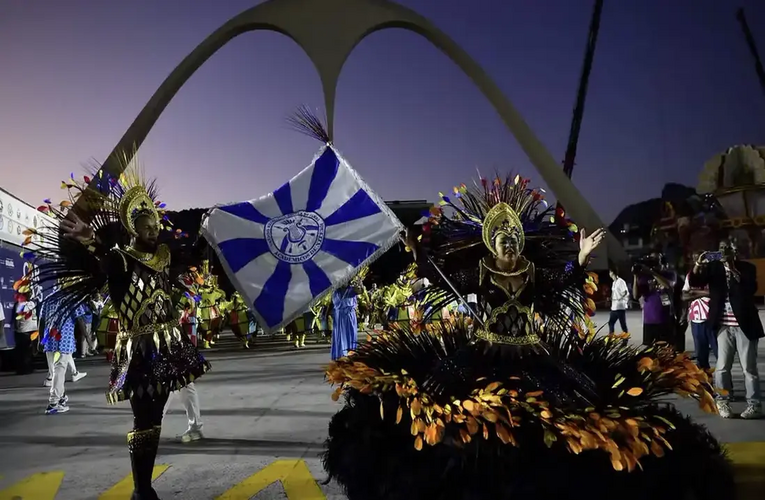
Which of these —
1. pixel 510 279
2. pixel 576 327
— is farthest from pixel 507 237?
pixel 576 327

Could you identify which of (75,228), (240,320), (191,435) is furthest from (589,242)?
(240,320)

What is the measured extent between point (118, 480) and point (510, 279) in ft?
11.1

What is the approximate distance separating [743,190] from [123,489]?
70.6ft

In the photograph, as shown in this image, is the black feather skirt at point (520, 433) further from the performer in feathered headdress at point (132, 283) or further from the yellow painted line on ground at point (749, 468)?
the performer in feathered headdress at point (132, 283)

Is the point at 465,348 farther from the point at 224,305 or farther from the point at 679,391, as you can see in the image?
the point at 224,305

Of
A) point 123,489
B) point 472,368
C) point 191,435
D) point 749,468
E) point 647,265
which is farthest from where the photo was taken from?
point 647,265

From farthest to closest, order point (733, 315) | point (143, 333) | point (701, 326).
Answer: point (701, 326) < point (733, 315) < point (143, 333)

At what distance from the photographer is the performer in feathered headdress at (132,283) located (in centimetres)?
351

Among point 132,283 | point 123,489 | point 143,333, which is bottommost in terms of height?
point 123,489

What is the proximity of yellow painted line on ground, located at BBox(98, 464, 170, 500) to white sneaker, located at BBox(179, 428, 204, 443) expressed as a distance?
Result: 0.88 metres

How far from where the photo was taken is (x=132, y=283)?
11.8 feet

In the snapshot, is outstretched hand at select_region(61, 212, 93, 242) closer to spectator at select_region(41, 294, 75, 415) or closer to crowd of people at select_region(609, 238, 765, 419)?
spectator at select_region(41, 294, 75, 415)

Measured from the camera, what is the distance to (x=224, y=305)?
14.7 m

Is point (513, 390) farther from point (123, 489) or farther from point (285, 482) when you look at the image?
point (123, 489)
